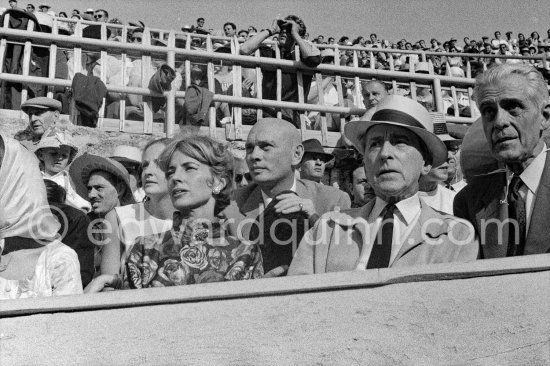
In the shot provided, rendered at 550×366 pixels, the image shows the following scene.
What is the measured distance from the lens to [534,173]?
9.89 ft

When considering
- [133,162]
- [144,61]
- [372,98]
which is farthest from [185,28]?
[133,162]

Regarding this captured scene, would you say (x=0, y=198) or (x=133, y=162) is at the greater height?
(x=133, y=162)

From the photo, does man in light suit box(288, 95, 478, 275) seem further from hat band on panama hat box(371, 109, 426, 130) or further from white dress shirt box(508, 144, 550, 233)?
white dress shirt box(508, 144, 550, 233)

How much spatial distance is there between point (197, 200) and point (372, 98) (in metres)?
3.86

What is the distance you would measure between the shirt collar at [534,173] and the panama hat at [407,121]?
379 mm

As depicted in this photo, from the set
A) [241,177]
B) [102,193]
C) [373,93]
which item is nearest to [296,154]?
[241,177]

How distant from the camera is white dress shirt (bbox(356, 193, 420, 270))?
117 inches

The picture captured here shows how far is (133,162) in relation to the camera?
539cm

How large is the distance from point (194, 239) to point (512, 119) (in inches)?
52.7

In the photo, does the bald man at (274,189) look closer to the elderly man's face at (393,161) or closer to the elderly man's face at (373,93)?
the elderly man's face at (393,161)

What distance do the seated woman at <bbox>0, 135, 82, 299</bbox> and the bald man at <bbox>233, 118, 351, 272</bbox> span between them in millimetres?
854

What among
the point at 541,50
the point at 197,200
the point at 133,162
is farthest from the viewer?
the point at 541,50

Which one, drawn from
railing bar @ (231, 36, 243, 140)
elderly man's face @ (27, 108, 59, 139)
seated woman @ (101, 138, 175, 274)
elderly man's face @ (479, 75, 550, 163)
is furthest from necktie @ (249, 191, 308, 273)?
railing bar @ (231, 36, 243, 140)

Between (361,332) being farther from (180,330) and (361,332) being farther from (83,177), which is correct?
(83,177)
